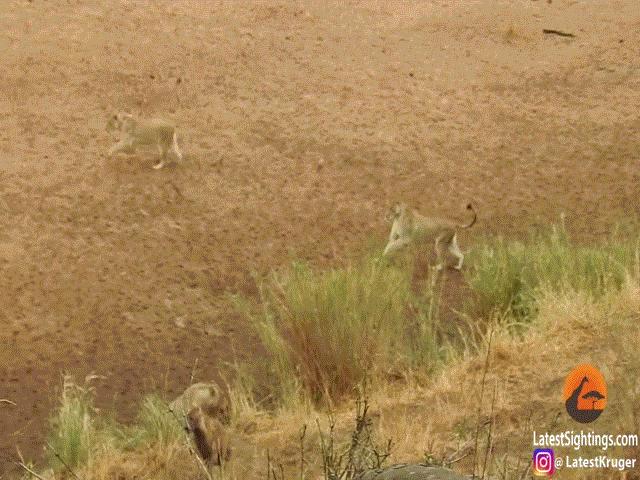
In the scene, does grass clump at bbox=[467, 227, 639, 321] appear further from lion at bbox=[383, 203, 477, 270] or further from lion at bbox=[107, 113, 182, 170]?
lion at bbox=[107, 113, 182, 170]

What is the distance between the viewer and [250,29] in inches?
512

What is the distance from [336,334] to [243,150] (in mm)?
3516

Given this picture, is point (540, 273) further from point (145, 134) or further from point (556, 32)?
point (556, 32)

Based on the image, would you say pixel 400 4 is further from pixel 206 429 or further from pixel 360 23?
pixel 206 429

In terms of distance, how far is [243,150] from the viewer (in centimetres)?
1083

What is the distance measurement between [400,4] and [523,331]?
268 inches

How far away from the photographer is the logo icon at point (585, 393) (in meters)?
6.07

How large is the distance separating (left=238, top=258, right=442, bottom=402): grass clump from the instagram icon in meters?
1.85

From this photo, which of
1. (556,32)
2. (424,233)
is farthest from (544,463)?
(556,32)

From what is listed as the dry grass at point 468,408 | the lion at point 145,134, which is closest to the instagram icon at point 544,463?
the dry grass at point 468,408

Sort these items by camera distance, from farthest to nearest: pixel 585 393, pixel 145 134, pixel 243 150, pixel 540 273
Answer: pixel 243 150 → pixel 145 134 → pixel 540 273 → pixel 585 393

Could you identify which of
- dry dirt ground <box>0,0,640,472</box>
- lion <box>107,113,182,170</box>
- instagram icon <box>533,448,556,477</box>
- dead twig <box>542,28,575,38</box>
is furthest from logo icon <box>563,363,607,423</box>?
dead twig <box>542,28,575,38</box>

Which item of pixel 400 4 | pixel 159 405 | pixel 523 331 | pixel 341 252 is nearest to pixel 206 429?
pixel 159 405

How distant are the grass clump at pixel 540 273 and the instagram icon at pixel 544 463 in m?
2.24
